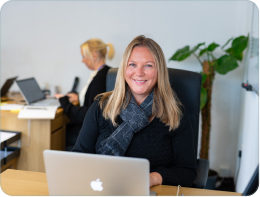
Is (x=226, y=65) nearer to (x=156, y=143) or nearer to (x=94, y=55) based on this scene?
(x=94, y=55)

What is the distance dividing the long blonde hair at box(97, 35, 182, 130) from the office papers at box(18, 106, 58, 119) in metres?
0.90

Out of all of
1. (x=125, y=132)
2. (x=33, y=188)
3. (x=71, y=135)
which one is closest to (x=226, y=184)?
(x=71, y=135)

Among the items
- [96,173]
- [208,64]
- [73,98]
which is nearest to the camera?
[96,173]

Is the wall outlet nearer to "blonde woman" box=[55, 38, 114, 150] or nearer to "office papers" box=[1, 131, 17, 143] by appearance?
"blonde woman" box=[55, 38, 114, 150]

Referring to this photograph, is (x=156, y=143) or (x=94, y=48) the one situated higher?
(x=94, y=48)

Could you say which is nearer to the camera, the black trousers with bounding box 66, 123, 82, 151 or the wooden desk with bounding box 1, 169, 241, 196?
the wooden desk with bounding box 1, 169, 241, 196

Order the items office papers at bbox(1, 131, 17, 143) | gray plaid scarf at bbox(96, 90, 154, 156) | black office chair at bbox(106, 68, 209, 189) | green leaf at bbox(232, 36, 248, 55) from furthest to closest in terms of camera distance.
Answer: green leaf at bbox(232, 36, 248, 55) < office papers at bbox(1, 131, 17, 143) < black office chair at bbox(106, 68, 209, 189) < gray plaid scarf at bbox(96, 90, 154, 156)

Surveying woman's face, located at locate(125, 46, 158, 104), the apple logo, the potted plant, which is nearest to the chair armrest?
woman's face, located at locate(125, 46, 158, 104)

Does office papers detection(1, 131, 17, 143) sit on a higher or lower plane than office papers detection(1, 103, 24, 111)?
lower

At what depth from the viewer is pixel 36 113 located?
216 centimetres

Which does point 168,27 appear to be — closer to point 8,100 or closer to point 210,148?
point 210,148

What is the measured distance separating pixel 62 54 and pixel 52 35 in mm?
216

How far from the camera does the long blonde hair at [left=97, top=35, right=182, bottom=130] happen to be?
1.33 m

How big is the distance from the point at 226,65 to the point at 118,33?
1.09m
